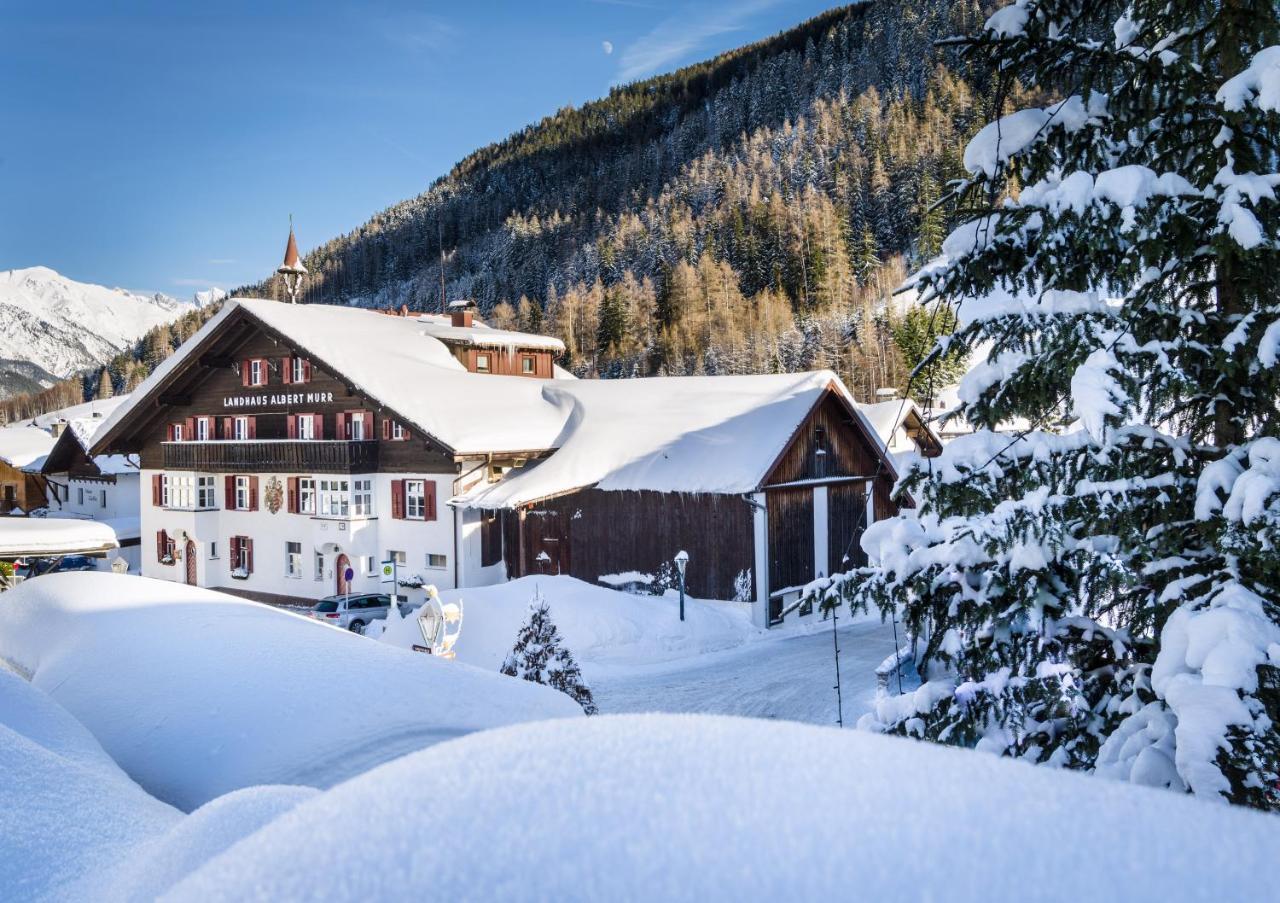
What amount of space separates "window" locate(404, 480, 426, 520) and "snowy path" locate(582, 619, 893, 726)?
1158cm

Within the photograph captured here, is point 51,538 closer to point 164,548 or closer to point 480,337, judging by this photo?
point 164,548

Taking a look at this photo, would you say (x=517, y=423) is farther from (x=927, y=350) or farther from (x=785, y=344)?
(x=785, y=344)

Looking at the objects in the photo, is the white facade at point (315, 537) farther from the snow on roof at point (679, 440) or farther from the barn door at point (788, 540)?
the barn door at point (788, 540)

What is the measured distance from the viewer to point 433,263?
180 m

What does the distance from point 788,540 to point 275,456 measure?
64.2ft

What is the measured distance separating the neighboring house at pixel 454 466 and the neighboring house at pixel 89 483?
16.0 meters

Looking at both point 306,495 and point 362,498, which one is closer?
point 362,498

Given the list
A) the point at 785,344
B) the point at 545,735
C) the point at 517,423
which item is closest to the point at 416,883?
the point at 545,735

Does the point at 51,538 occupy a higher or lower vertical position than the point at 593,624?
higher

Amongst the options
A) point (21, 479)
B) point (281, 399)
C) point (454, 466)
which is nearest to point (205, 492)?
point (281, 399)

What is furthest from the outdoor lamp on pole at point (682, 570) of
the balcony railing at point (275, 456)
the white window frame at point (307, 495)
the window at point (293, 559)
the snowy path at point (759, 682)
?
the window at point (293, 559)

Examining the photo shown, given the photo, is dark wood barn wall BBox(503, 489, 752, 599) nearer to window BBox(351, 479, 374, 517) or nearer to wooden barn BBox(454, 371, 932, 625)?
wooden barn BBox(454, 371, 932, 625)

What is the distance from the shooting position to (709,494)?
24.3 meters

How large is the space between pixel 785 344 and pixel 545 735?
80.3 metres
